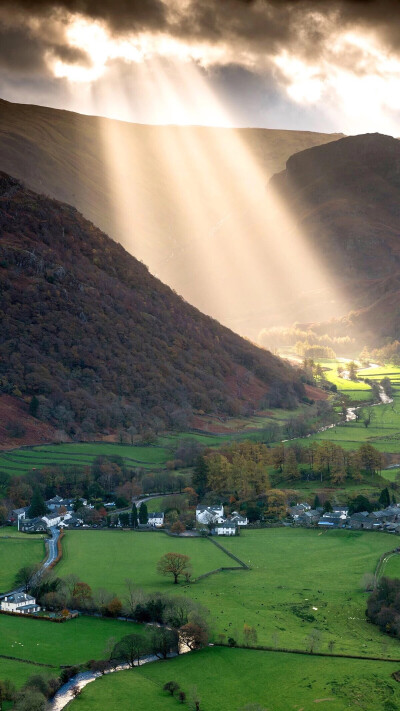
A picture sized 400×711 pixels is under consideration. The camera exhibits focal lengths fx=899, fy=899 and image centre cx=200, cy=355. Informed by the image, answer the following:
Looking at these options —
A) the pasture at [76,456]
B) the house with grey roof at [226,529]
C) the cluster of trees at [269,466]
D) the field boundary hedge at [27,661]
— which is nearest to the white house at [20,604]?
A: the field boundary hedge at [27,661]

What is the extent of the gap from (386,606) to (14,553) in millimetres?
23959

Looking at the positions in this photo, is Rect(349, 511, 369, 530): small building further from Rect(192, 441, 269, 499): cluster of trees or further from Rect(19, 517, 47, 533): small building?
Rect(19, 517, 47, 533): small building

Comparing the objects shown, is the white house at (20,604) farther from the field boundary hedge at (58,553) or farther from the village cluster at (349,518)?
the village cluster at (349,518)

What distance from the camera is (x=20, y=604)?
1848 inches

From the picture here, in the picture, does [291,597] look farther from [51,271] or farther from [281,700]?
[51,271]

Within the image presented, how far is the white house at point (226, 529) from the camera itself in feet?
209

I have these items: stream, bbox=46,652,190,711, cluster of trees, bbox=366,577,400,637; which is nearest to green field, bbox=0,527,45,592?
stream, bbox=46,652,190,711

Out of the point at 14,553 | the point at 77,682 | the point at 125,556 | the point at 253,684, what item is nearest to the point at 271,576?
the point at 125,556

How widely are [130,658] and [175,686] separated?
3.70m

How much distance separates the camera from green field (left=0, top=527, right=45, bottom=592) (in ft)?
170

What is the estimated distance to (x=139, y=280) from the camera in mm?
126438

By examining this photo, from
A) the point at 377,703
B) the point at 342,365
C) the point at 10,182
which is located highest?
the point at 10,182

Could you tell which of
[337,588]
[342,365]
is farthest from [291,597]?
[342,365]

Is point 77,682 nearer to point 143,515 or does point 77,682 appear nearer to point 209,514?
point 143,515
